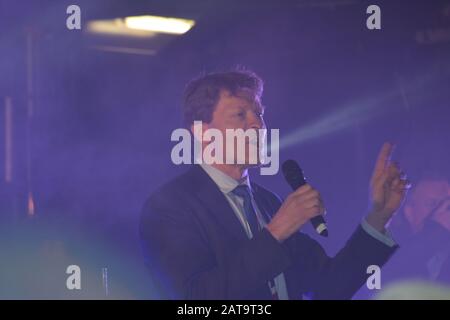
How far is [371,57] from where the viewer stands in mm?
2961

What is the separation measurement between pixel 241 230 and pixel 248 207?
0.30 feet

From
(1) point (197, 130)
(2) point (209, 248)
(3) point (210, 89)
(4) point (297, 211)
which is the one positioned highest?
(3) point (210, 89)

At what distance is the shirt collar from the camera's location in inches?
108

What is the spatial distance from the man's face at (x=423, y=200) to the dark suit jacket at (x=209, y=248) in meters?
0.42

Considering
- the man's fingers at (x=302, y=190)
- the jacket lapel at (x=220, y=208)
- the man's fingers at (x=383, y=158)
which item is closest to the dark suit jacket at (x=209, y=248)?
the jacket lapel at (x=220, y=208)

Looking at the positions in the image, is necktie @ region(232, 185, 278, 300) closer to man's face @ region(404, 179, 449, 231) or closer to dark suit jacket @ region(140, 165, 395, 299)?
dark suit jacket @ region(140, 165, 395, 299)

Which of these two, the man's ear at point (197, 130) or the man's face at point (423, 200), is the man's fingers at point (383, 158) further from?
the man's ear at point (197, 130)

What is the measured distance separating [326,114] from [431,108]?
0.41 meters

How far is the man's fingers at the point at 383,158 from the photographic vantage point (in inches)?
114

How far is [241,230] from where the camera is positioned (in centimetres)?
272

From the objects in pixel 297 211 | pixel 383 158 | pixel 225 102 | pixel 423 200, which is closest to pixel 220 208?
pixel 297 211

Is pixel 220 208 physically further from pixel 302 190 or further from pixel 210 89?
pixel 210 89
